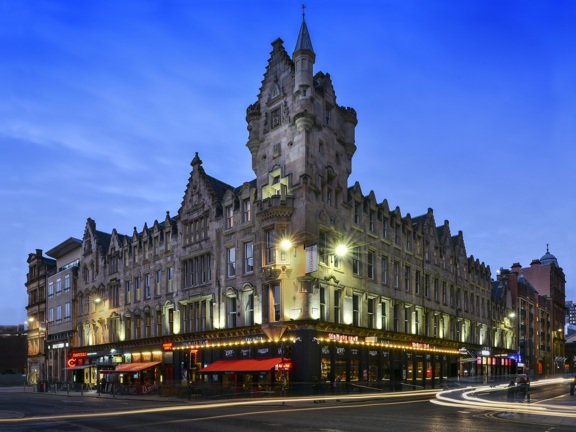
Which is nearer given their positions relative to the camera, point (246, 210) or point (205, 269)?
point (246, 210)

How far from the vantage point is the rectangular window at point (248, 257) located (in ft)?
163

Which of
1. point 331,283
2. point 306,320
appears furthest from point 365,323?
point 306,320

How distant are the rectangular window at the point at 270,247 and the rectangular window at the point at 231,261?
17.8ft

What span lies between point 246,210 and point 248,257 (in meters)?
4.18

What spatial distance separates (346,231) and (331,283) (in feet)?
19.0

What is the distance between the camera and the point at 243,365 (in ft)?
154

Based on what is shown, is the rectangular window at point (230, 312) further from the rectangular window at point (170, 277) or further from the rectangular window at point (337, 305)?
the rectangular window at point (170, 277)

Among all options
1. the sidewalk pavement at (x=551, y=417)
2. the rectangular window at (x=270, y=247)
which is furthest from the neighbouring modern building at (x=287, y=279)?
the sidewalk pavement at (x=551, y=417)

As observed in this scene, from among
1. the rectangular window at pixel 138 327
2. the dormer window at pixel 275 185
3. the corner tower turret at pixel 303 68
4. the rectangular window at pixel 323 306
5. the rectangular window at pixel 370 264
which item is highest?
the corner tower turret at pixel 303 68

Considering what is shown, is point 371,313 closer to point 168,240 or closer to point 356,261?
point 356,261

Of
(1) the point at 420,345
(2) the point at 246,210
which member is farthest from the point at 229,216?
(1) the point at 420,345

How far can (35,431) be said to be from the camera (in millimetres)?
21375

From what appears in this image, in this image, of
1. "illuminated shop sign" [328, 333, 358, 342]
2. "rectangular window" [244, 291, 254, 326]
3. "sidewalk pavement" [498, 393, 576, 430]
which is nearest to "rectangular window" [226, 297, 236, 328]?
"rectangular window" [244, 291, 254, 326]

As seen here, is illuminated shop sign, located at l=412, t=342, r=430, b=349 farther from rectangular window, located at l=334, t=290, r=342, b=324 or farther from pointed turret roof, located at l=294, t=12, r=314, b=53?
pointed turret roof, located at l=294, t=12, r=314, b=53
